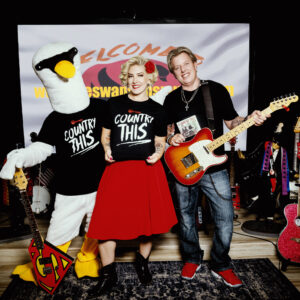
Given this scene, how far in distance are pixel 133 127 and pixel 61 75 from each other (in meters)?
0.58

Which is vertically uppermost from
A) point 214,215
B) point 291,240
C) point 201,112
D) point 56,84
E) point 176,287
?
point 56,84

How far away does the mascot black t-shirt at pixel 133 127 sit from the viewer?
1810mm

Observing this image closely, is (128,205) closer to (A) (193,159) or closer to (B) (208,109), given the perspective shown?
(A) (193,159)

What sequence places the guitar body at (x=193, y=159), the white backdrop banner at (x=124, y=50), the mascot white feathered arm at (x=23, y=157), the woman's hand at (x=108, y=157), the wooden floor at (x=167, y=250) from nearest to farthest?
the mascot white feathered arm at (x=23, y=157) → the woman's hand at (x=108, y=157) → the guitar body at (x=193, y=159) → the wooden floor at (x=167, y=250) → the white backdrop banner at (x=124, y=50)

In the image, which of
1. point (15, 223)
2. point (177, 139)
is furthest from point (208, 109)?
point (15, 223)

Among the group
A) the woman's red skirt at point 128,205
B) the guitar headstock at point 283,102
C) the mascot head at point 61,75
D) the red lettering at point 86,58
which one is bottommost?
the woman's red skirt at point 128,205

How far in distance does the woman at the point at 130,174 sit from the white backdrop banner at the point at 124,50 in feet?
4.76

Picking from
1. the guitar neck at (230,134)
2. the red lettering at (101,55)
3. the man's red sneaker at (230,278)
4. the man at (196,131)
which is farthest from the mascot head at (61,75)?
the man's red sneaker at (230,278)

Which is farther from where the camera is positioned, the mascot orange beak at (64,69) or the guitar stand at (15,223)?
the guitar stand at (15,223)

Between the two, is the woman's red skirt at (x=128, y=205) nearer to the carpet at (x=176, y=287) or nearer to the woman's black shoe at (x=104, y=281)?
the woman's black shoe at (x=104, y=281)

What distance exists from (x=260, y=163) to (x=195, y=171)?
1274mm

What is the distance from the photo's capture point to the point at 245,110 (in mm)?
3316

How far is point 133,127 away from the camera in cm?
181

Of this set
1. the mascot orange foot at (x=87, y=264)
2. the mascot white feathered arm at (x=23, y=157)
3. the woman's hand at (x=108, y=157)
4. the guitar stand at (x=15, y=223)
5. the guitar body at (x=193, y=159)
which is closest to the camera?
the mascot white feathered arm at (x=23, y=157)
